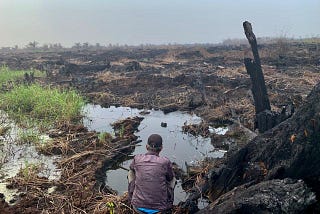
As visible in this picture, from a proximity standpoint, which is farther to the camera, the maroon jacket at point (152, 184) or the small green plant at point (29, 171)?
the small green plant at point (29, 171)

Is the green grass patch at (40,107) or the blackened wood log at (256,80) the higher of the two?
the blackened wood log at (256,80)

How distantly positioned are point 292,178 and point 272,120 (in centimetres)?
237

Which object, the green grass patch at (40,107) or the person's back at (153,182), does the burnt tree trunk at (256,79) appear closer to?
the person's back at (153,182)

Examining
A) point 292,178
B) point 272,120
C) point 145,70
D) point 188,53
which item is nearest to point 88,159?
point 272,120

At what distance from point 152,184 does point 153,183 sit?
17 mm

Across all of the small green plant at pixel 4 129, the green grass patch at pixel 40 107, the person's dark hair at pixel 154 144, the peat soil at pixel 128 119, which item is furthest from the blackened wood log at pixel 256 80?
the small green plant at pixel 4 129

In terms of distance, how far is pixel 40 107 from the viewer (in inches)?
441

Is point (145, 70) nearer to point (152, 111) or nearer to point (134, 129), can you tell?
point (152, 111)

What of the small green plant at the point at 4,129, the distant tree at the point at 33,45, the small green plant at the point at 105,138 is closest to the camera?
the small green plant at the point at 105,138

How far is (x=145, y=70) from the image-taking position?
76.2 ft

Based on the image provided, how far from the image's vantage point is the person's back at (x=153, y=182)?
14.0 feet

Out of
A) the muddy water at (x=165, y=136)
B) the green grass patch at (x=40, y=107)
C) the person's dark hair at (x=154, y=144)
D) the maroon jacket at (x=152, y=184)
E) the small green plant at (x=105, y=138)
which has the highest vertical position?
the person's dark hair at (x=154, y=144)

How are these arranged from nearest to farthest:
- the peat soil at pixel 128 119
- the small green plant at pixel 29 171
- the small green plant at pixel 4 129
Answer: the peat soil at pixel 128 119, the small green plant at pixel 29 171, the small green plant at pixel 4 129

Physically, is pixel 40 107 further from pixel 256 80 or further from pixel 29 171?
pixel 256 80
